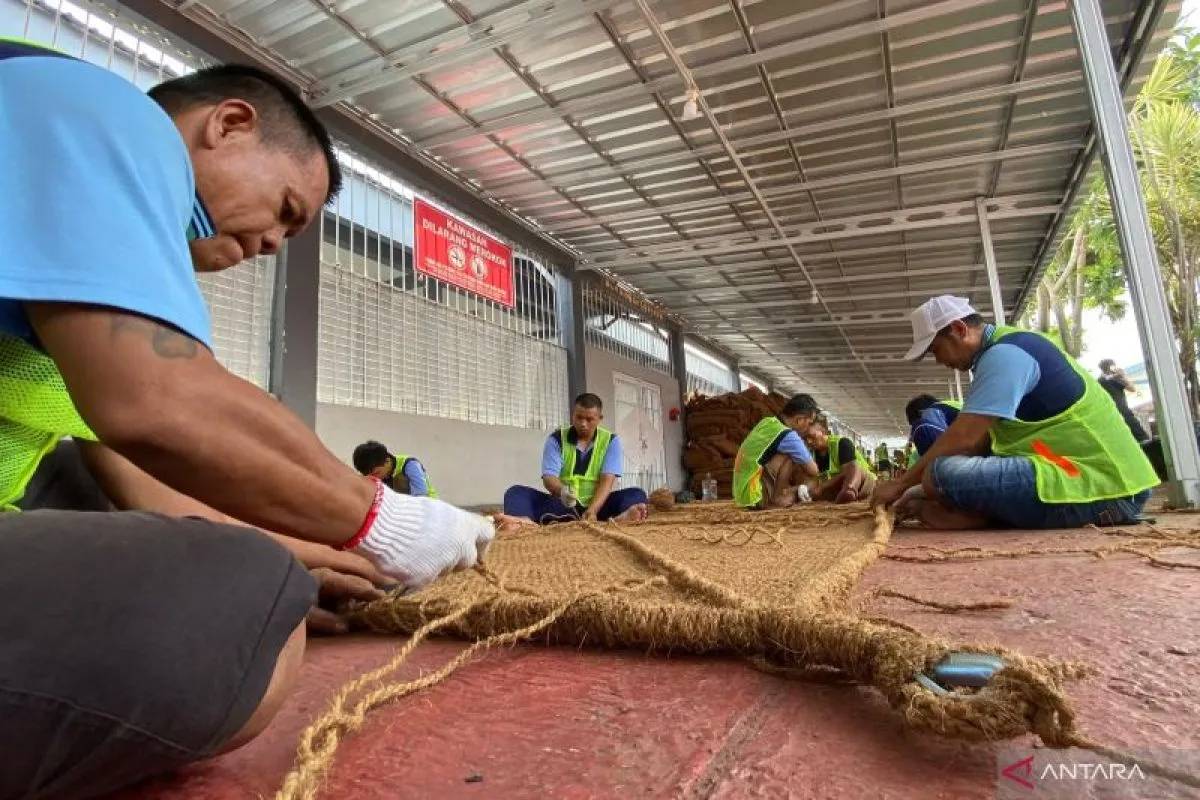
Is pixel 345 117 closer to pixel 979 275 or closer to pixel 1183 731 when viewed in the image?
pixel 1183 731

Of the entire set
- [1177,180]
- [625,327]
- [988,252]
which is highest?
[1177,180]

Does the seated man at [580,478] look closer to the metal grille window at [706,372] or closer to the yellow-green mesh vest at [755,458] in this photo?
the yellow-green mesh vest at [755,458]

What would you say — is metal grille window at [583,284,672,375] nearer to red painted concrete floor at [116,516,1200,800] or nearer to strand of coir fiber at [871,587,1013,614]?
strand of coir fiber at [871,587,1013,614]

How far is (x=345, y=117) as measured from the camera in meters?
4.14

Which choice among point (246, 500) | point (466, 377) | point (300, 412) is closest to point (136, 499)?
point (246, 500)

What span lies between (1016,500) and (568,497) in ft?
8.48

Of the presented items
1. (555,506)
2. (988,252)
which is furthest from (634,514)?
(988,252)

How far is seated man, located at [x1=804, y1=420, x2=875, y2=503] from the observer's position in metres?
4.07

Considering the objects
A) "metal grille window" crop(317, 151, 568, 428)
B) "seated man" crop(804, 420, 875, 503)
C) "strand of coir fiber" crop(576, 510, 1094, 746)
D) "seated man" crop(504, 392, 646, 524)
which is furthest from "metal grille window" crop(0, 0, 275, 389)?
"seated man" crop(804, 420, 875, 503)

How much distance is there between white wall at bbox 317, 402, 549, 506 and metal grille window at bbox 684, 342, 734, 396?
4.57m

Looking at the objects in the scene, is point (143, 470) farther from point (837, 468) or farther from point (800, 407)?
point (837, 468)

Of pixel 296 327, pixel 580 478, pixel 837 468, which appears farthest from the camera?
pixel 837 468

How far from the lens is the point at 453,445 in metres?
4.97

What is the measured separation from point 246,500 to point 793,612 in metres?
0.61
